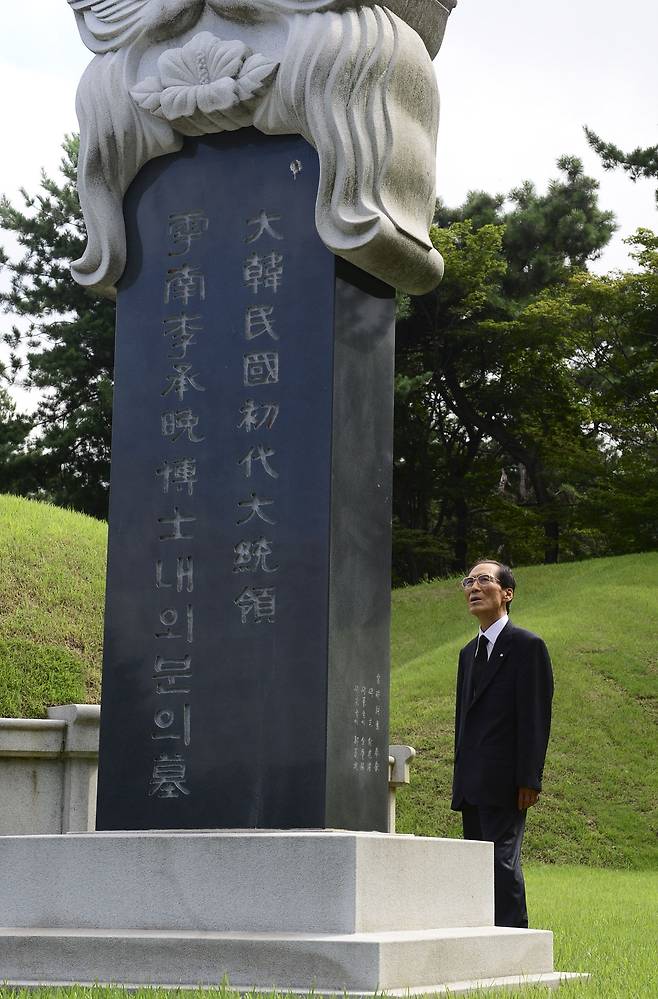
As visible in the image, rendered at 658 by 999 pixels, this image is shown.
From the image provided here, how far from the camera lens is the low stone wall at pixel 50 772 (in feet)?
20.1

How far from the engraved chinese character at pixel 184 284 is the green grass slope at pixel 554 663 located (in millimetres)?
3196

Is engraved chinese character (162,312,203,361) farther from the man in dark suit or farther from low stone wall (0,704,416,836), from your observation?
low stone wall (0,704,416,836)

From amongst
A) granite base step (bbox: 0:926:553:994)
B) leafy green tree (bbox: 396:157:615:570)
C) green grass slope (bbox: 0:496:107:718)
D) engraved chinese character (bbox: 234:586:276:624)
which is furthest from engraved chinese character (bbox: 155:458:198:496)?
leafy green tree (bbox: 396:157:615:570)

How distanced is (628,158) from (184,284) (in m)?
17.7

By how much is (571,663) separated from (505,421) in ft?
38.3

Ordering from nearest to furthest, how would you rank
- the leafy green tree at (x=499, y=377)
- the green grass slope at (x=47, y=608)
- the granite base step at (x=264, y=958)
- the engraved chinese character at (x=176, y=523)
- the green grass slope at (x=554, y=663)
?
1. the granite base step at (x=264, y=958)
2. the engraved chinese character at (x=176, y=523)
3. the green grass slope at (x=47, y=608)
4. the green grass slope at (x=554, y=663)
5. the leafy green tree at (x=499, y=377)

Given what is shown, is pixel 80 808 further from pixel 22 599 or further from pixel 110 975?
pixel 110 975

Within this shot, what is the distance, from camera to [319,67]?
13.6 ft

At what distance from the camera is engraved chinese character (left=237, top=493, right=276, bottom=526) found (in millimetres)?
4086

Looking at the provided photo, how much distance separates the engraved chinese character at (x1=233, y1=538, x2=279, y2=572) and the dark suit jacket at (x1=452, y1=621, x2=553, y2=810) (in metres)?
1.17

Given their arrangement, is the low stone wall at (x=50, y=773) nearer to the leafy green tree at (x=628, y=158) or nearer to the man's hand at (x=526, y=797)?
the man's hand at (x=526, y=797)

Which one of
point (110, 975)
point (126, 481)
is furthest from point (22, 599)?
point (110, 975)

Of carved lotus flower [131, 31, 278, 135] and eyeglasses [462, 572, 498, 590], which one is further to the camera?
eyeglasses [462, 572, 498, 590]

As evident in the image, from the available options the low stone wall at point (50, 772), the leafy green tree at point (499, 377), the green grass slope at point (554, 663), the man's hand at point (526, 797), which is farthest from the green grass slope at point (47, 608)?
the leafy green tree at point (499, 377)
